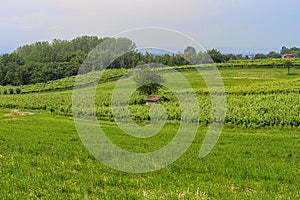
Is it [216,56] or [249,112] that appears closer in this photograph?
[249,112]

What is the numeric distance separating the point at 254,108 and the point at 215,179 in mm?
26585

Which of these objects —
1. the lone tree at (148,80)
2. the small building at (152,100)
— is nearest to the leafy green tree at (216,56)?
the lone tree at (148,80)

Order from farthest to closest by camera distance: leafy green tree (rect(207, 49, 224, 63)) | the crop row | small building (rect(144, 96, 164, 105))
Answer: leafy green tree (rect(207, 49, 224, 63)) → small building (rect(144, 96, 164, 105)) → the crop row

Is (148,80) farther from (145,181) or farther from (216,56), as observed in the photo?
(216,56)

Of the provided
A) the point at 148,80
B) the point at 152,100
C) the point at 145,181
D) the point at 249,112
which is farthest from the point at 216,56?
the point at 145,181

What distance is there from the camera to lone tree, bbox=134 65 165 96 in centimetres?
5103

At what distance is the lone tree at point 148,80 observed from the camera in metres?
51.0

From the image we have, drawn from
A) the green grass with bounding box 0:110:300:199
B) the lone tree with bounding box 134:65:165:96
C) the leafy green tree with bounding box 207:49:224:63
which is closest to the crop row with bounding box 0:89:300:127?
the lone tree with bounding box 134:65:165:96

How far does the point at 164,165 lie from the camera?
8922mm

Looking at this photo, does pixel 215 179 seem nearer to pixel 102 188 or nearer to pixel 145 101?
pixel 102 188

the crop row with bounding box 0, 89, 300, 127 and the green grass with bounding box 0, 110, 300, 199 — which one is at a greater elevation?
the green grass with bounding box 0, 110, 300, 199

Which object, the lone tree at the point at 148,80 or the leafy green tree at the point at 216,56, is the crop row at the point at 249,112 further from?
the leafy green tree at the point at 216,56

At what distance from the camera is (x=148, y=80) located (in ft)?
167

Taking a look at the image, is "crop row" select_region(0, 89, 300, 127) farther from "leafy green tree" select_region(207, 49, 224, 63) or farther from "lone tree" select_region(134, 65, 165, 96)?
"leafy green tree" select_region(207, 49, 224, 63)
